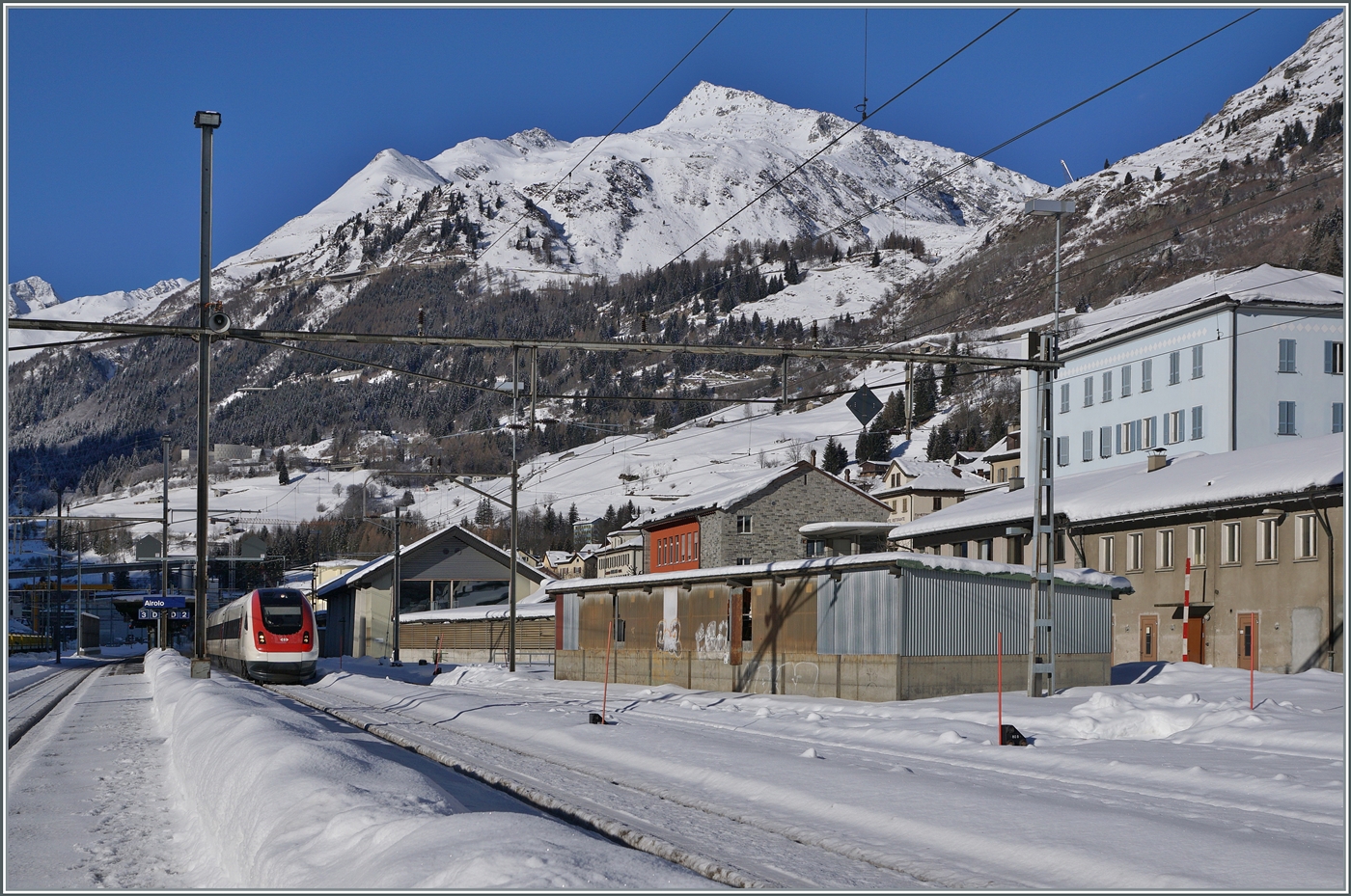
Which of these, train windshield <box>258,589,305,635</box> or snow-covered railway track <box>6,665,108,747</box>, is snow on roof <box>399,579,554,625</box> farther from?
train windshield <box>258,589,305,635</box>

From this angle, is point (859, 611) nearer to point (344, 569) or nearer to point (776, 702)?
point (776, 702)

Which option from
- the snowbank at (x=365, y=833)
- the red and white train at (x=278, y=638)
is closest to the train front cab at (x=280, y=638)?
the red and white train at (x=278, y=638)

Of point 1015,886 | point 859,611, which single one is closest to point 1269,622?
point 859,611

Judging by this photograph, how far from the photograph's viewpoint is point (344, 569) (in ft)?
450

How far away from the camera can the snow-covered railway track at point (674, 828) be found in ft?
31.9

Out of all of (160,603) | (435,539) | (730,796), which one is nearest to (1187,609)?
(730,796)

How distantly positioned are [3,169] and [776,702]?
20.0 m

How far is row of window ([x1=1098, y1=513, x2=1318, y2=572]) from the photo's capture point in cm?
3912

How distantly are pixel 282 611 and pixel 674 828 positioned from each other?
36.8m

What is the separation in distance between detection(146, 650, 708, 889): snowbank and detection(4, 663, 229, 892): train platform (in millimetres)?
337

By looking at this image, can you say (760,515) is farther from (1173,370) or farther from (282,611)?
(282,611)

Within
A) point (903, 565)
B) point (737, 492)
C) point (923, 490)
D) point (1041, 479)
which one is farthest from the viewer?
point (923, 490)

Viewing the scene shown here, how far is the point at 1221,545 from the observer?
42.5 meters

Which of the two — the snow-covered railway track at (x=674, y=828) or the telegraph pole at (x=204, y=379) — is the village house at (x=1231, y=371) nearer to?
the telegraph pole at (x=204, y=379)
